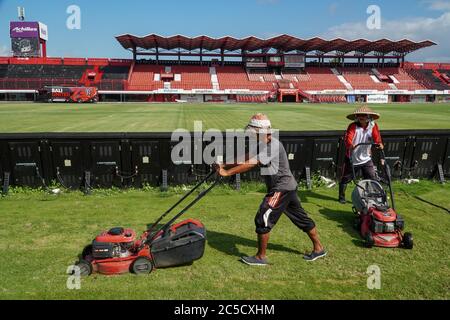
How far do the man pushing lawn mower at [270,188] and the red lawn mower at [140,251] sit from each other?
1.89 feet

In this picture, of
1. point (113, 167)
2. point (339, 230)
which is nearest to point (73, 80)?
point (113, 167)

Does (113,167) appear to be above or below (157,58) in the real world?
below

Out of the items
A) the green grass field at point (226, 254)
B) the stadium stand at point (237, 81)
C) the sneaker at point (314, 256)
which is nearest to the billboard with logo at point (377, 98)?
the stadium stand at point (237, 81)

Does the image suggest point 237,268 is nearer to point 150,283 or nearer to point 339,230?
point 150,283

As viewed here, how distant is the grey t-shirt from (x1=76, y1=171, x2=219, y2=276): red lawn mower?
0.62 m

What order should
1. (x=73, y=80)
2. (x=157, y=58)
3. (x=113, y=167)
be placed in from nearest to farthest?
(x=113, y=167) → (x=73, y=80) → (x=157, y=58)

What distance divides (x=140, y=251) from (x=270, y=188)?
5.67 ft

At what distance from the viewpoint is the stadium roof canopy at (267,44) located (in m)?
61.1

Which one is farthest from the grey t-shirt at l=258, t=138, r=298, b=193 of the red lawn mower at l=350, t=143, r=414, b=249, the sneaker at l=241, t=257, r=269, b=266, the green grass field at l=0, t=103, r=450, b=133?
the green grass field at l=0, t=103, r=450, b=133

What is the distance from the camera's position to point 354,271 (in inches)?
169

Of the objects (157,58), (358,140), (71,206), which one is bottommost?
(71,206)

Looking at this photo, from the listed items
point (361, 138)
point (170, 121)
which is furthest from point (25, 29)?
point (361, 138)
